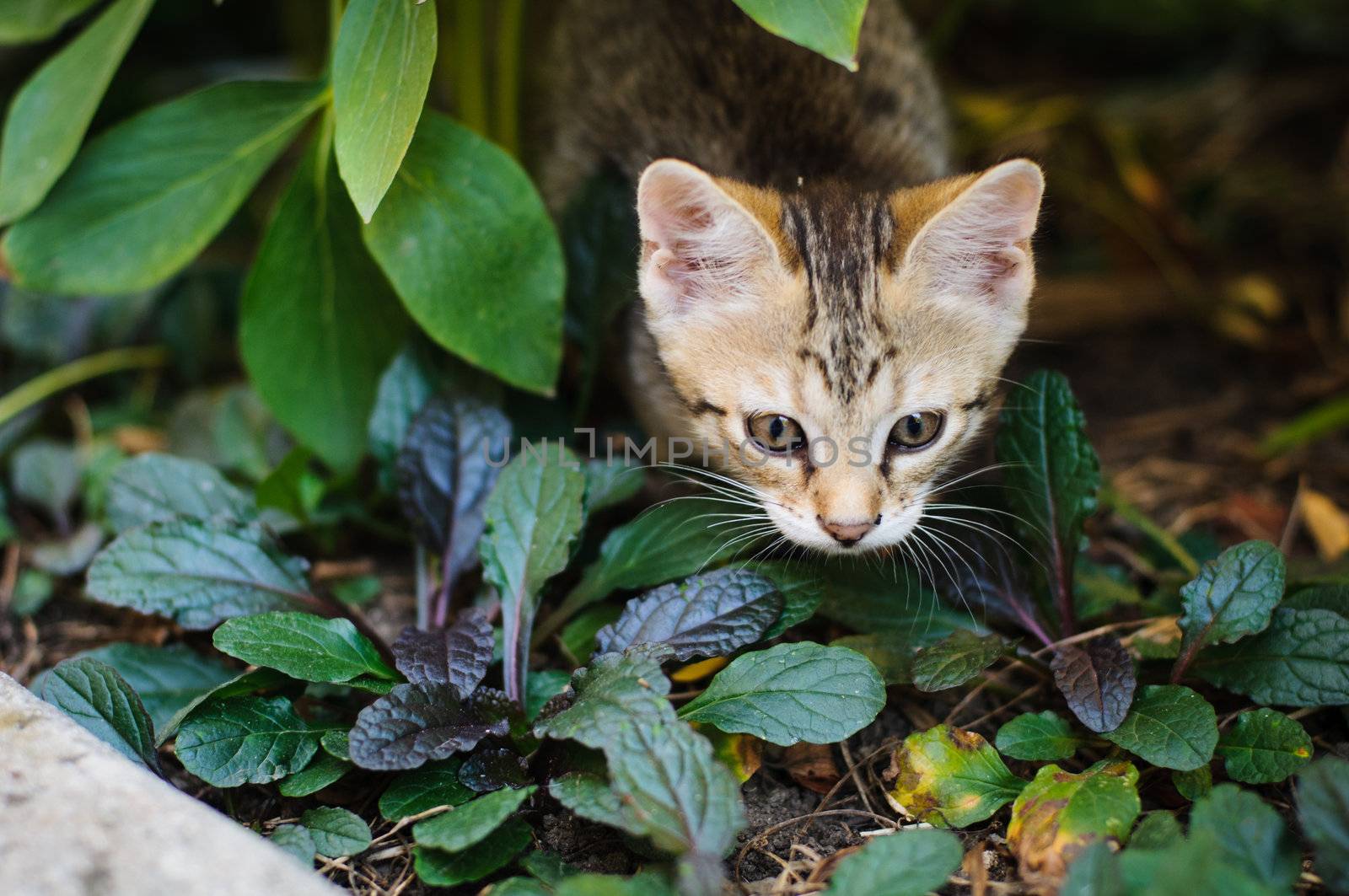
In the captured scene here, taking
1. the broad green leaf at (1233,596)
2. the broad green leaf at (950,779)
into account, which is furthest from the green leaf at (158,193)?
the broad green leaf at (1233,596)

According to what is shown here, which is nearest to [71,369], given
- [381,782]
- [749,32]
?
[381,782]

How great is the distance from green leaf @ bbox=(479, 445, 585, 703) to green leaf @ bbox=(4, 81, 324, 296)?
39.2 inches

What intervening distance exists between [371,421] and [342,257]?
0.42 m

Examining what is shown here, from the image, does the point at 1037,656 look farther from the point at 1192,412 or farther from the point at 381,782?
the point at 1192,412

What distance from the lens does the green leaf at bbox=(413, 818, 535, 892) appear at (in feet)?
6.00

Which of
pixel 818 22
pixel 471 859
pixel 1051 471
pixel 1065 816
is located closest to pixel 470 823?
pixel 471 859

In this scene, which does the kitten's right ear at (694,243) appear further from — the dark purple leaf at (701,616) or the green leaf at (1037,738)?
the green leaf at (1037,738)

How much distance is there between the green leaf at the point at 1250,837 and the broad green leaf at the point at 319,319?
6.80 ft

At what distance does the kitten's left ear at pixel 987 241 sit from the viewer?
84.2 inches

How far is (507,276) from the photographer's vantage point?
2496 mm

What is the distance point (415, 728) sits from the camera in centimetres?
196

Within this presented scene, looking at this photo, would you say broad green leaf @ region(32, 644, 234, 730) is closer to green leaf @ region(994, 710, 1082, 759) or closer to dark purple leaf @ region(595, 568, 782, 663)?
dark purple leaf @ region(595, 568, 782, 663)

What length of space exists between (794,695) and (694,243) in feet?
3.22

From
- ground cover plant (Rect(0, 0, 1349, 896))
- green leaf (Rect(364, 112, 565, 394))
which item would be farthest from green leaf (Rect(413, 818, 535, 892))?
green leaf (Rect(364, 112, 565, 394))
